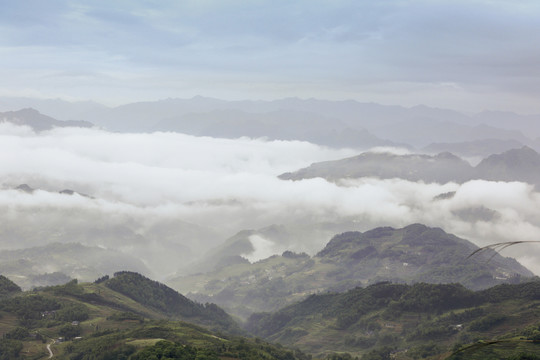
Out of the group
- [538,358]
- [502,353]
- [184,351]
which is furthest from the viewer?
[502,353]

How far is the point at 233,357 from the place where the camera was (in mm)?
195875

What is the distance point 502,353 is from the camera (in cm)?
18962

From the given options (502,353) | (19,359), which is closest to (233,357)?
(19,359)

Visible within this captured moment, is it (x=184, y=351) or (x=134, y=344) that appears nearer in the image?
(x=184, y=351)

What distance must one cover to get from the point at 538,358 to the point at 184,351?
125 metres

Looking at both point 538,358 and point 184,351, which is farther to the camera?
point 184,351

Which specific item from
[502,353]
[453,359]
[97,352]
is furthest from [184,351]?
[502,353]

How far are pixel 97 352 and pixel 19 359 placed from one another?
1268 inches

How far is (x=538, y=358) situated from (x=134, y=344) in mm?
155731

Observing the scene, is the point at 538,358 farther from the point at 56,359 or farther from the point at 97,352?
the point at 56,359

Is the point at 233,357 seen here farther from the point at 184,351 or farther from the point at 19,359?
the point at 19,359

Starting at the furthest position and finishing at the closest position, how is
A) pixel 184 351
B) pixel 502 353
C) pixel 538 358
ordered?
pixel 502 353 < pixel 184 351 < pixel 538 358

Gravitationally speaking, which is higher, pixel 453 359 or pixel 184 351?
pixel 184 351

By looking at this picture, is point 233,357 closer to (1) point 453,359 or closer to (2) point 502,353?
(1) point 453,359
